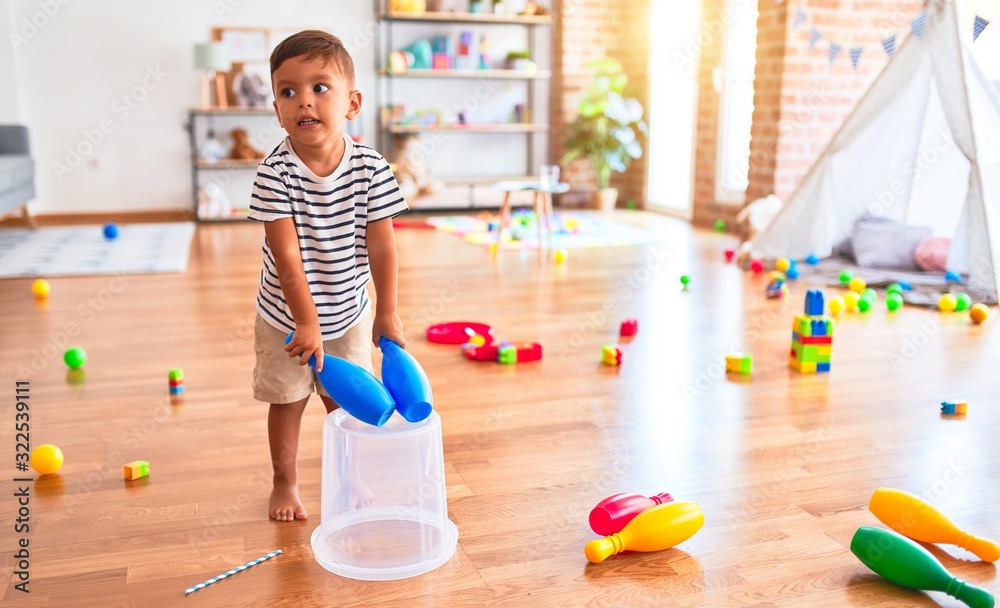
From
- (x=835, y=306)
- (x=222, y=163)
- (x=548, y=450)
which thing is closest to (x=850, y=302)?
(x=835, y=306)

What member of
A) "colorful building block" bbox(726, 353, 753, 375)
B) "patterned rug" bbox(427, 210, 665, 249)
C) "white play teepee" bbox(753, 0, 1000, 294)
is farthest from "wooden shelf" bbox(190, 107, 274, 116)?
"colorful building block" bbox(726, 353, 753, 375)

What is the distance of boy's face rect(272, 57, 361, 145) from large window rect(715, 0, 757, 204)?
461 centimetres

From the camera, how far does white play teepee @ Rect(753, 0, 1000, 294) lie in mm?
3871

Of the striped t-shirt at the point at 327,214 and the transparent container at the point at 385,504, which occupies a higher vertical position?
the striped t-shirt at the point at 327,214

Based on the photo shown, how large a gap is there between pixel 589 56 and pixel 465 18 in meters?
1.15

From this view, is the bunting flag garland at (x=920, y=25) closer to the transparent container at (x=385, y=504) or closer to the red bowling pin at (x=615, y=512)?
the red bowling pin at (x=615, y=512)

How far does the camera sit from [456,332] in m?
3.17

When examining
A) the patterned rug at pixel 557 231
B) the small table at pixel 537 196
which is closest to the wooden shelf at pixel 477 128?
the patterned rug at pixel 557 231

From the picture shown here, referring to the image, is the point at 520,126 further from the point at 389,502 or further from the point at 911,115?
the point at 389,502

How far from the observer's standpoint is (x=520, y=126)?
Result: 7.27 m

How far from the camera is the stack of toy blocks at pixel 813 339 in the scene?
2775 mm

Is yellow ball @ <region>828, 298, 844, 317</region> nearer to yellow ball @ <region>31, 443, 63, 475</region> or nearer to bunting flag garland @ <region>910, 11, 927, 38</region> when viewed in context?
bunting flag garland @ <region>910, 11, 927, 38</region>

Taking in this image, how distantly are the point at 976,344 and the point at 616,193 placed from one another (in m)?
4.33

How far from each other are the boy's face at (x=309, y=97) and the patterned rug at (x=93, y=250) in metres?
3.20
